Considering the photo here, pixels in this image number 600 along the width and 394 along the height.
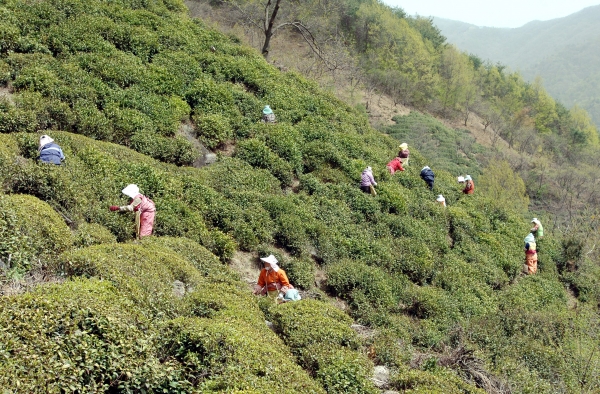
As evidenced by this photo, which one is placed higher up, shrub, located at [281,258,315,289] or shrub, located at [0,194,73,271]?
shrub, located at [0,194,73,271]

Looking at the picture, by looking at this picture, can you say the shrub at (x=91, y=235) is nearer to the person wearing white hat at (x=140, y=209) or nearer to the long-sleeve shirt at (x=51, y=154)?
the person wearing white hat at (x=140, y=209)

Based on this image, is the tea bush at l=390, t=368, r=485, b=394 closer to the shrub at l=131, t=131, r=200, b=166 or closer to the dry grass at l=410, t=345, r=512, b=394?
the dry grass at l=410, t=345, r=512, b=394

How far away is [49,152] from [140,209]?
2.16 meters

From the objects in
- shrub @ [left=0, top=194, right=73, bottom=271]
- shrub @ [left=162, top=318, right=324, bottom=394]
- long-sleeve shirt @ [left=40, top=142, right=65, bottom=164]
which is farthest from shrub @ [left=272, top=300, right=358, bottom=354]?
long-sleeve shirt @ [left=40, top=142, right=65, bottom=164]

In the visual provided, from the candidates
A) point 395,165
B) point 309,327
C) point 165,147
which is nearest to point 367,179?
point 395,165

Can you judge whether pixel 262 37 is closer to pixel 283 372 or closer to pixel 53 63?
pixel 53 63

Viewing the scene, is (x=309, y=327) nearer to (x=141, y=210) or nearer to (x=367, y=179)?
(x=141, y=210)

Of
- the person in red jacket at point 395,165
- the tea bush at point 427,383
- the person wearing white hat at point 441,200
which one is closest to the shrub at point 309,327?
the tea bush at point 427,383

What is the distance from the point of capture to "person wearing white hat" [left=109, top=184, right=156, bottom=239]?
9977 mm

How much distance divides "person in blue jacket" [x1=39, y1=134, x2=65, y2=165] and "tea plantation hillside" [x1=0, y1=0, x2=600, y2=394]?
267mm

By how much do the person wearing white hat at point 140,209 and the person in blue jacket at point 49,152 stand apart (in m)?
1.43

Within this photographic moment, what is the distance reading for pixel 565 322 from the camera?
13.3 meters

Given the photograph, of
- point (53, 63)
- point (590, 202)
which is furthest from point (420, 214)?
point (590, 202)

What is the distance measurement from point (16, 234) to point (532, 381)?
899 cm
